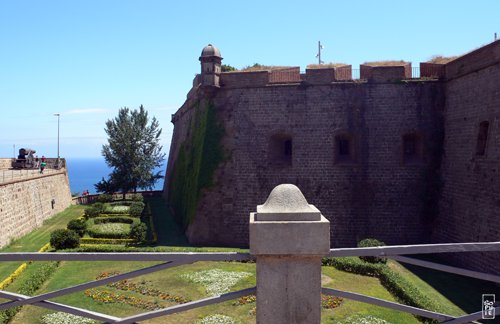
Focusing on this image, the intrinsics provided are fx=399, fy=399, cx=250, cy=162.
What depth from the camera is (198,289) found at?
498 inches

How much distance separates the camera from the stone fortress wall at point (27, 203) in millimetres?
18977

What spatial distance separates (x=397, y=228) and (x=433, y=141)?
4256mm

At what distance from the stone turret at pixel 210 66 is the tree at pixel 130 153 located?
18.7 meters

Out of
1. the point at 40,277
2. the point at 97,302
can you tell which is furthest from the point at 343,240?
the point at 40,277

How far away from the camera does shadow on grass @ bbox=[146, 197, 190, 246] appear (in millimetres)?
19778

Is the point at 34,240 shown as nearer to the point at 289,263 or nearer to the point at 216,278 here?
the point at 216,278

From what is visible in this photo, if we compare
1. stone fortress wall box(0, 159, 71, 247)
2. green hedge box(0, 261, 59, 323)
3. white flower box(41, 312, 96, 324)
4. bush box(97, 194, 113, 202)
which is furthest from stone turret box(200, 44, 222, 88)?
bush box(97, 194, 113, 202)

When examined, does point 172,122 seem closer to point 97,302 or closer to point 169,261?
point 97,302

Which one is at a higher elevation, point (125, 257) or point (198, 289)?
point (125, 257)

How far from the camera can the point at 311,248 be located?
3.10 metres

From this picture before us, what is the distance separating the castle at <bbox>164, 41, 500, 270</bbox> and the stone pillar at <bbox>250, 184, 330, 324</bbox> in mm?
15117

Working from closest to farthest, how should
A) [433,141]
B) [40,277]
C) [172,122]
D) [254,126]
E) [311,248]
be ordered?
[311,248] < [40,277] < [433,141] < [254,126] < [172,122]

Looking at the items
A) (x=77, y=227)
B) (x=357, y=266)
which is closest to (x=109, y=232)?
(x=77, y=227)

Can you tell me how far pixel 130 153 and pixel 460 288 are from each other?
2977 cm
